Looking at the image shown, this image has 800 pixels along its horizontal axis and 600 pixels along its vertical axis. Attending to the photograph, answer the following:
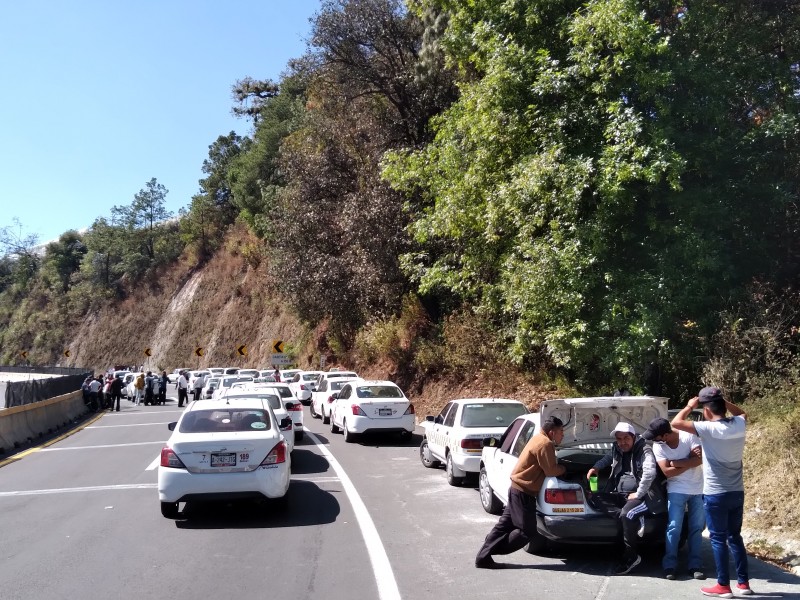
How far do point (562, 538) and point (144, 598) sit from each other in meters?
3.96

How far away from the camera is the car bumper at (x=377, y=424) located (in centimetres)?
1855

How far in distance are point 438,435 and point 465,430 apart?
1377 millimetres

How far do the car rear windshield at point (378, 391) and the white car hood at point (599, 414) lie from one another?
11.0 m

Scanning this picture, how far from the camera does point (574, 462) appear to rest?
866 cm

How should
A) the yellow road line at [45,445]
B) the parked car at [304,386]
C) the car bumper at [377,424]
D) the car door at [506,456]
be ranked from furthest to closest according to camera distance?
the parked car at [304,386] → the car bumper at [377,424] → the yellow road line at [45,445] → the car door at [506,456]

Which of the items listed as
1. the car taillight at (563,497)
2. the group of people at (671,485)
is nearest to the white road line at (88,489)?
the group of people at (671,485)

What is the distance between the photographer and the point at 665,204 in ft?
44.7

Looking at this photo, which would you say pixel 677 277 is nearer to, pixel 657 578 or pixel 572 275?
pixel 572 275

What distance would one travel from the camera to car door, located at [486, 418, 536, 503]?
8.95 m

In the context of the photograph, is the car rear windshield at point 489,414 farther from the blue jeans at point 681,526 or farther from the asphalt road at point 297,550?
the blue jeans at point 681,526

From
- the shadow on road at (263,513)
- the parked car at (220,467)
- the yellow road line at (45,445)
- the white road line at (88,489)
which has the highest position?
the parked car at (220,467)

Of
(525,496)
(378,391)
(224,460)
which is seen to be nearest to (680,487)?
(525,496)

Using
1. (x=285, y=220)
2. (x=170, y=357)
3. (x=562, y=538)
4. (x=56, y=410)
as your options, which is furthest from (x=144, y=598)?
(x=170, y=357)

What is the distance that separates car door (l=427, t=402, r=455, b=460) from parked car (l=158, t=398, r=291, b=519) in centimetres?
375
